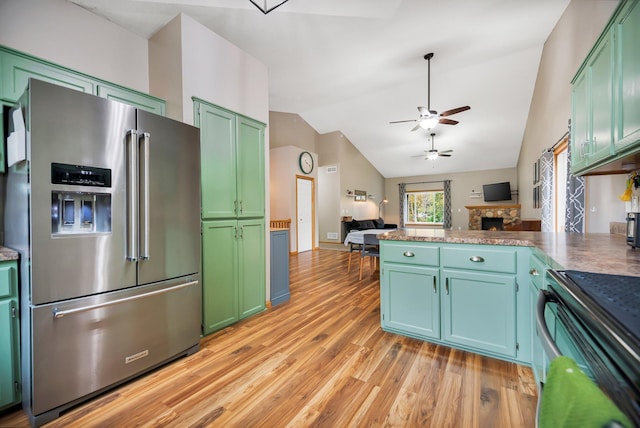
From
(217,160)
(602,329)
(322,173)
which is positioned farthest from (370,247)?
(322,173)

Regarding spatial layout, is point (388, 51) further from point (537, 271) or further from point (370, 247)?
point (537, 271)

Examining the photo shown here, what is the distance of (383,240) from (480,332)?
3.18 feet

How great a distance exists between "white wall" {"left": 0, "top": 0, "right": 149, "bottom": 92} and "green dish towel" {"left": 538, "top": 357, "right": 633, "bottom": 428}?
10.7 feet

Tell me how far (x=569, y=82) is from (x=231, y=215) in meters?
4.28

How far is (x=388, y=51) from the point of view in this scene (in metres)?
3.82

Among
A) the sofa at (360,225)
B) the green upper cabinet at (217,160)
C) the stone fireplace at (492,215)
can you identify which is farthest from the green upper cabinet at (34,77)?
the stone fireplace at (492,215)

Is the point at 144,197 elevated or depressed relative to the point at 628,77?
depressed

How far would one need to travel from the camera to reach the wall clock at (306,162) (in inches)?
289

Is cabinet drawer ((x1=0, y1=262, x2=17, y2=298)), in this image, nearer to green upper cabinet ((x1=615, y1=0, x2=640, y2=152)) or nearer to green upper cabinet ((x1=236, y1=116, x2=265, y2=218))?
Result: green upper cabinet ((x1=236, y1=116, x2=265, y2=218))

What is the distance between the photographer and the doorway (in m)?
7.29

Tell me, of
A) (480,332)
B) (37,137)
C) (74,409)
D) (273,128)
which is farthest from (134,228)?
(273,128)

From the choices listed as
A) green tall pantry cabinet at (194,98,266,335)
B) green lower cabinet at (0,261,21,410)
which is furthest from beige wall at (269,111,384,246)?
green lower cabinet at (0,261,21,410)

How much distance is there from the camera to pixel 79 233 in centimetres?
154

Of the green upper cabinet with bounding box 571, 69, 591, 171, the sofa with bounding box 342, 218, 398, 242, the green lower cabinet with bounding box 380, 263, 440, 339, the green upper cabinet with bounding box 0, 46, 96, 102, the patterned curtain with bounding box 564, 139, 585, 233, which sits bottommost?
the green lower cabinet with bounding box 380, 263, 440, 339
